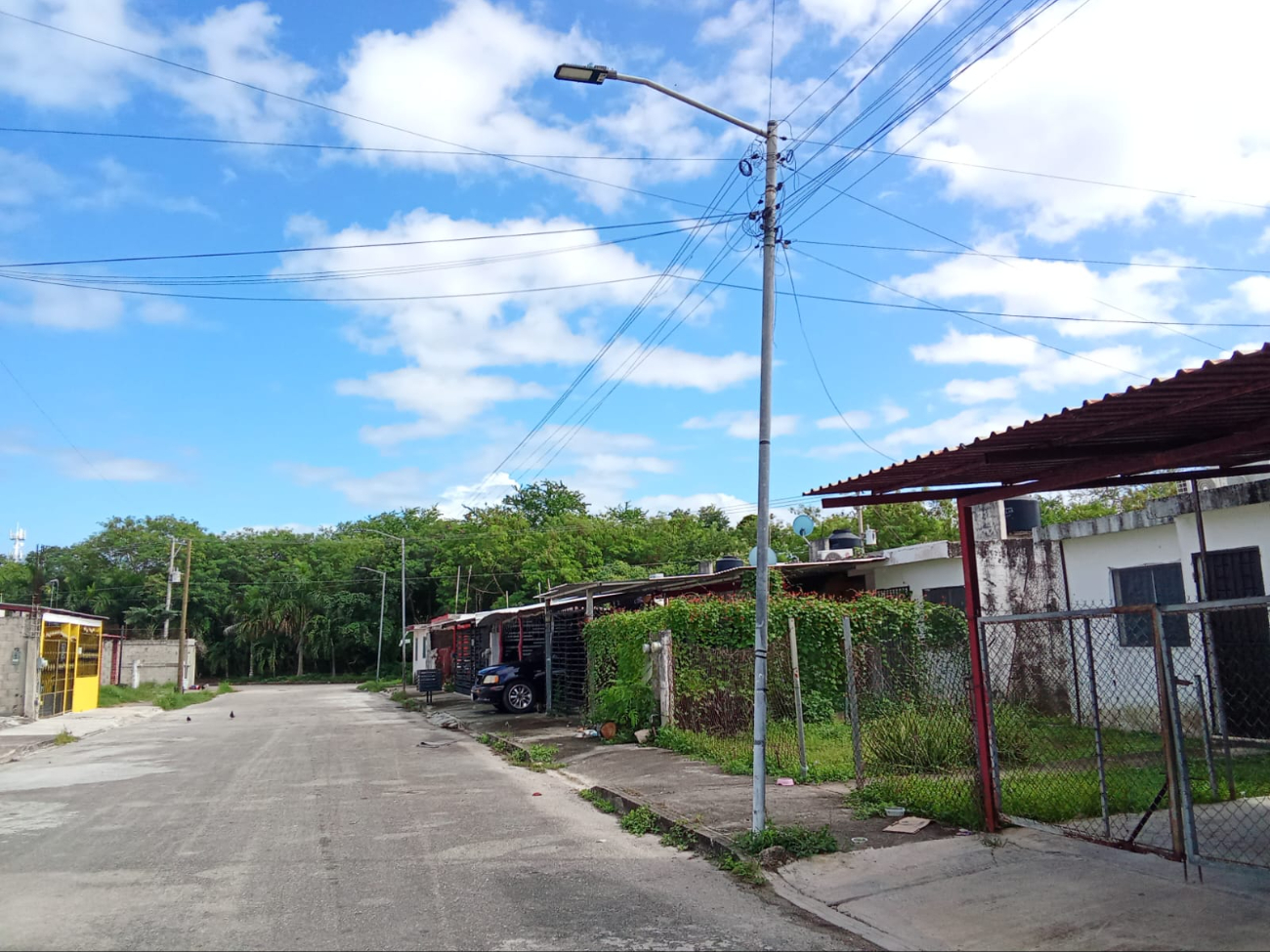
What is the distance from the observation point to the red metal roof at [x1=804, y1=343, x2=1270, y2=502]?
5.08 metres

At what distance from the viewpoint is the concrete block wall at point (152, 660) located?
45.3 metres

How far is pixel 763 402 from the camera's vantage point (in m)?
8.61

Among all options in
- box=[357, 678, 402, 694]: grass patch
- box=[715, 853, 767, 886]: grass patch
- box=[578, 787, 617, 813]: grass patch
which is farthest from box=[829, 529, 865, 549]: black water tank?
box=[357, 678, 402, 694]: grass patch

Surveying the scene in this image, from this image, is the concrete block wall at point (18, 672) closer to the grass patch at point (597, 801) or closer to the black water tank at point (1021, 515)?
the grass patch at point (597, 801)

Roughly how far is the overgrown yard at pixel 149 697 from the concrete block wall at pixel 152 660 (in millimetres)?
3357

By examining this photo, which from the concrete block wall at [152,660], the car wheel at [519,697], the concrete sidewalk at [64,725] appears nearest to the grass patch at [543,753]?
the car wheel at [519,697]

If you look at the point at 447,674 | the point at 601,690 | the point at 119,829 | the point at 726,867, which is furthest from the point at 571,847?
the point at 447,674

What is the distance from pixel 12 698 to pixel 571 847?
24597 mm

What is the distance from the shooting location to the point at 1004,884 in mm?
6430

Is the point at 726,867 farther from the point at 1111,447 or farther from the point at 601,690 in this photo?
the point at 601,690

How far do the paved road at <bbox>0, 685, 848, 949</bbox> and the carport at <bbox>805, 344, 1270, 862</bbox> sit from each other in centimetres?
289

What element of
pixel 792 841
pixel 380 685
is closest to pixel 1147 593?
pixel 792 841

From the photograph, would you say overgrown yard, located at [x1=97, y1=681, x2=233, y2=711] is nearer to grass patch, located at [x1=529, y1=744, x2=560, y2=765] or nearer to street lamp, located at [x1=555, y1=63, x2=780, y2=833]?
grass patch, located at [x1=529, y1=744, x2=560, y2=765]

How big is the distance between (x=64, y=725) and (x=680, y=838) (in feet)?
73.8
